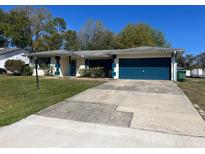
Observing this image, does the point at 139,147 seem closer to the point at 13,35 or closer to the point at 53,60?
the point at 53,60

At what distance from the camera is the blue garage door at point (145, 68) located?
15.3m

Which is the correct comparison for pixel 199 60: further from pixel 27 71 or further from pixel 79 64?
pixel 27 71

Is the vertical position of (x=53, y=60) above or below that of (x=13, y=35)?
below

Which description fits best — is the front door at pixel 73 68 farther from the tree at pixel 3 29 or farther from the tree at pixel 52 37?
the tree at pixel 3 29

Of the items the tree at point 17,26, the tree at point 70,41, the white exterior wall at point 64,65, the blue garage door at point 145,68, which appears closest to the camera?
the blue garage door at point 145,68

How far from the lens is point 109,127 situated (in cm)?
422

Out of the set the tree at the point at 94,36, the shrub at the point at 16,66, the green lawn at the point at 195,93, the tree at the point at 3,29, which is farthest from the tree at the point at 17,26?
the green lawn at the point at 195,93

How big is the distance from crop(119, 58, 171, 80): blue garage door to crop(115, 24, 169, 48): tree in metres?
20.2

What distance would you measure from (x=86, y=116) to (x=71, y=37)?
36.1 meters

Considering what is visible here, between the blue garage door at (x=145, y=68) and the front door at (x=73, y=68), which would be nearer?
the blue garage door at (x=145, y=68)

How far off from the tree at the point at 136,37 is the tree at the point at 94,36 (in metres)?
2.18

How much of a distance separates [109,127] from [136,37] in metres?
33.6

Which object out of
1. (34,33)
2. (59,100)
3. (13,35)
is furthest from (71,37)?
(59,100)

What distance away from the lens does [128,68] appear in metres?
16.3
